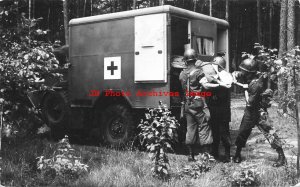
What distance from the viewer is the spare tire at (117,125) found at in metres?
8.45

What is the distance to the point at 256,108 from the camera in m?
6.69

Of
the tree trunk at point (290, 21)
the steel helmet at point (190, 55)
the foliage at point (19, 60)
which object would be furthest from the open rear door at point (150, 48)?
the tree trunk at point (290, 21)

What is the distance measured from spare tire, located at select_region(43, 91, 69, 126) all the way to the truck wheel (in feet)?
4.27

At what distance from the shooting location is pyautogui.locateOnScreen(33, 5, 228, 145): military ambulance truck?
7.90 m

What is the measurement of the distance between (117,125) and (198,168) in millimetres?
3401

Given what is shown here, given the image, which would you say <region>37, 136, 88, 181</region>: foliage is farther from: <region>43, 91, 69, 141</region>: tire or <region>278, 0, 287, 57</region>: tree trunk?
<region>278, 0, 287, 57</region>: tree trunk

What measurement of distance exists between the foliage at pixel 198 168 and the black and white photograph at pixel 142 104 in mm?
20

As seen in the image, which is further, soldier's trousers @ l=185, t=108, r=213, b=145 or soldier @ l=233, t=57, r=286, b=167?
soldier's trousers @ l=185, t=108, r=213, b=145

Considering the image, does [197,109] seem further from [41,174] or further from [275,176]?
[41,174]

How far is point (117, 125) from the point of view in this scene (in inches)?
347

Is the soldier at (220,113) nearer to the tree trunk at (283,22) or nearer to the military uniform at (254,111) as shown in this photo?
the military uniform at (254,111)

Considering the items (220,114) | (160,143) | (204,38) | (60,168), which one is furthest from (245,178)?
(204,38)

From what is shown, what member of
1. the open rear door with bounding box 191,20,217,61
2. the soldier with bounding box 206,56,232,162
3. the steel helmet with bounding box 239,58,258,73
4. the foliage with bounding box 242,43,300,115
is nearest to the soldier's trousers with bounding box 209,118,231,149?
the soldier with bounding box 206,56,232,162

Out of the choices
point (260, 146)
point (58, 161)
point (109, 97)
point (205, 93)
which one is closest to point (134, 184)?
point (58, 161)
